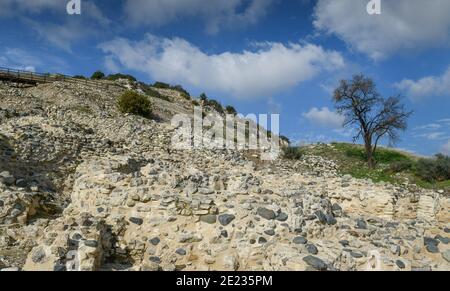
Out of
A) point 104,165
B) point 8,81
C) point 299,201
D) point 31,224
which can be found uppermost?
point 8,81

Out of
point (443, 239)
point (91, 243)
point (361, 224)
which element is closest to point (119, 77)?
point (91, 243)

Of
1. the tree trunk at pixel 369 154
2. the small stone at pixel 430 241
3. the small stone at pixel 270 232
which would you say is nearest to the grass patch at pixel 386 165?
the tree trunk at pixel 369 154

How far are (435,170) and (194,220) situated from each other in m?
16.3

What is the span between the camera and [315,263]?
19.2 feet

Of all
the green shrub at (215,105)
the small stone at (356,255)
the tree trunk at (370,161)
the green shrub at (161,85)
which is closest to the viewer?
the small stone at (356,255)

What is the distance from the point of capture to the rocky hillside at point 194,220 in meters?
6.21

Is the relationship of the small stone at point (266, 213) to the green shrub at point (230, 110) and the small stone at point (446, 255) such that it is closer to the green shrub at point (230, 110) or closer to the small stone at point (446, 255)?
the small stone at point (446, 255)

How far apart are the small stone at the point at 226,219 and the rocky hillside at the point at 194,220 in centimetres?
2

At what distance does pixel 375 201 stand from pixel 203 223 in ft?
16.3

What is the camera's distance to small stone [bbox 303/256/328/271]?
19.0ft

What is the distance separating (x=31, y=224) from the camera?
741 cm
